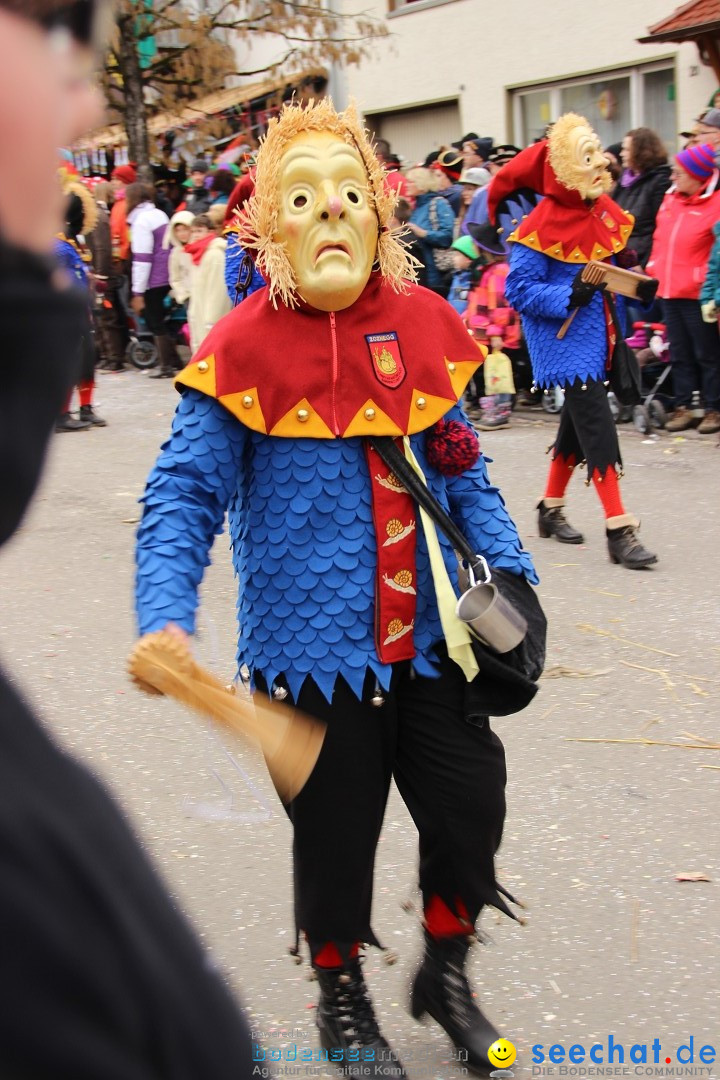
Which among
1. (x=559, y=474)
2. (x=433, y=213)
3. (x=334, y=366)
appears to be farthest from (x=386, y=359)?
(x=433, y=213)

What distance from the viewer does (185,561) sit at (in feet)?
8.39

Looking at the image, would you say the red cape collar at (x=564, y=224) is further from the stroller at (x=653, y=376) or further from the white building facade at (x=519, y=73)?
the white building facade at (x=519, y=73)

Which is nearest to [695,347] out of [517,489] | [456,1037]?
[517,489]

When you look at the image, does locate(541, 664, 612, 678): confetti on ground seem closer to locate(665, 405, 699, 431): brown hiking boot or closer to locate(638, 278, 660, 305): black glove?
locate(638, 278, 660, 305): black glove

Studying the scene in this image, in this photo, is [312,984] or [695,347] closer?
[312,984]

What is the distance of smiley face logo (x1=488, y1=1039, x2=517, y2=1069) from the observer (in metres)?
2.83

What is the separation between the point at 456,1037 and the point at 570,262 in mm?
4401

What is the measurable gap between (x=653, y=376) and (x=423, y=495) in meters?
7.33

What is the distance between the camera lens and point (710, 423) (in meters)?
9.25

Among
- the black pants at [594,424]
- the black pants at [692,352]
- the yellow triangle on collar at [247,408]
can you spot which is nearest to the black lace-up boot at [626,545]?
the black pants at [594,424]

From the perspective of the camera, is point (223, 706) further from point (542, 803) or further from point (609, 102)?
point (609, 102)

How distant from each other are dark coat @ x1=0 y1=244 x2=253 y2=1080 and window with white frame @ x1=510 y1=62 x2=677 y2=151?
1508 centimetres

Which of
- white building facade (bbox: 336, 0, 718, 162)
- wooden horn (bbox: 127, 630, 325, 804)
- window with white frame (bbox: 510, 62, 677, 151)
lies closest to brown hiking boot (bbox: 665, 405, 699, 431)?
white building facade (bbox: 336, 0, 718, 162)

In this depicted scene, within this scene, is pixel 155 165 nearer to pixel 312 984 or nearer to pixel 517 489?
pixel 517 489
